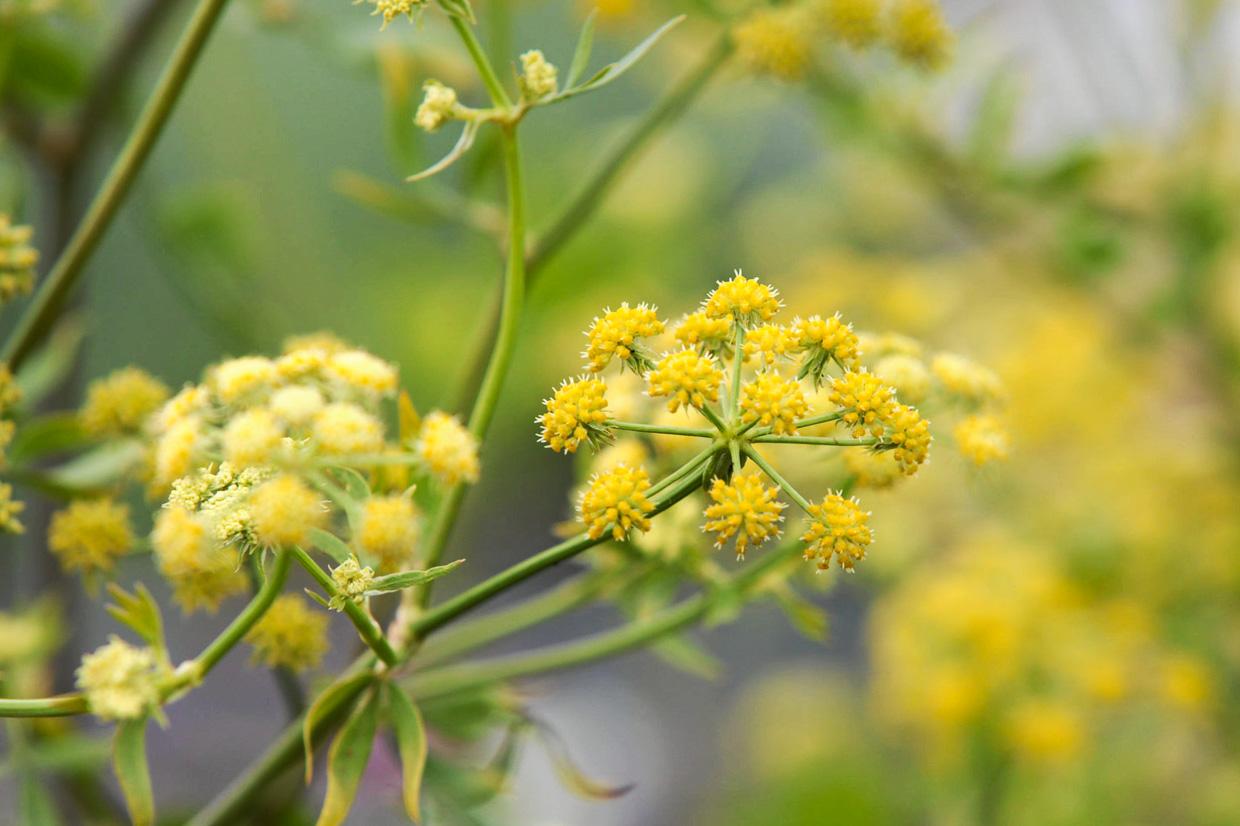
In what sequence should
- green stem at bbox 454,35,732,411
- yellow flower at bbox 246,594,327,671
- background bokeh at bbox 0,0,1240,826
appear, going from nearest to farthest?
yellow flower at bbox 246,594,327,671, green stem at bbox 454,35,732,411, background bokeh at bbox 0,0,1240,826

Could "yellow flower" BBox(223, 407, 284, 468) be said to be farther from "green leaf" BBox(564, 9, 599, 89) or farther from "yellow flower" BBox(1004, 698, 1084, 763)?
"yellow flower" BBox(1004, 698, 1084, 763)

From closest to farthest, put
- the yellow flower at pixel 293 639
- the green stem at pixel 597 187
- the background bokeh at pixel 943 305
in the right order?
the yellow flower at pixel 293 639, the green stem at pixel 597 187, the background bokeh at pixel 943 305

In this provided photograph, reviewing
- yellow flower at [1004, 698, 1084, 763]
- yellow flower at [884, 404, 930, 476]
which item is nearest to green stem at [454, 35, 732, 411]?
yellow flower at [884, 404, 930, 476]

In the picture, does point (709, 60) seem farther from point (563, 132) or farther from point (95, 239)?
point (563, 132)

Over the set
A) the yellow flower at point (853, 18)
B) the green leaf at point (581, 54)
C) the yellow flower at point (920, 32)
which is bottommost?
the green leaf at point (581, 54)

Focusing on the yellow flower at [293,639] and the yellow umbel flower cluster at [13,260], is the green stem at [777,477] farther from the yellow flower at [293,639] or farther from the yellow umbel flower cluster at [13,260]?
the yellow umbel flower cluster at [13,260]

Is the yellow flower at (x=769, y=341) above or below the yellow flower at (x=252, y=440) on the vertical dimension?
above

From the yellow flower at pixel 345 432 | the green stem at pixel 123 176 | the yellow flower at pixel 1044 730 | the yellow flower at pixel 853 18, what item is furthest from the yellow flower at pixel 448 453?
the yellow flower at pixel 1044 730

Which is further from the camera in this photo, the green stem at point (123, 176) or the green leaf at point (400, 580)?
the green stem at point (123, 176)
